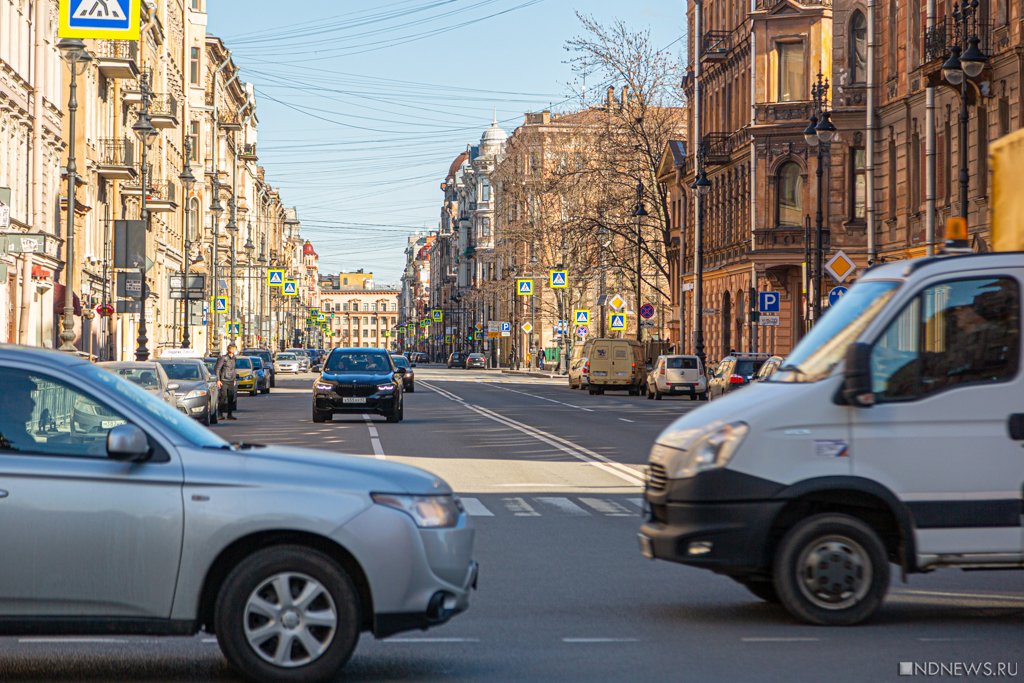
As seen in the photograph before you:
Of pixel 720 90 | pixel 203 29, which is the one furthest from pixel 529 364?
pixel 720 90

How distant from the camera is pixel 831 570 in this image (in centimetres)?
955

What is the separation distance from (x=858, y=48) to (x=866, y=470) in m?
51.1

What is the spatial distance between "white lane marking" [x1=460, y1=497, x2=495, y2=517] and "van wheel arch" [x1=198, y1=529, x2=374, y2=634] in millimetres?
8432

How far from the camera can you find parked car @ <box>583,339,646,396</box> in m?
63.0

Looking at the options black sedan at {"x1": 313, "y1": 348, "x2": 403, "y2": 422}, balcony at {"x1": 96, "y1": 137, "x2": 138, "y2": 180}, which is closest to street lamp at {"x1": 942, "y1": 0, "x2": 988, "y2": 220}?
black sedan at {"x1": 313, "y1": 348, "x2": 403, "y2": 422}

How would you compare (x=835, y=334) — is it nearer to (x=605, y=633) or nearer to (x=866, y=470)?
(x=866, y=470)

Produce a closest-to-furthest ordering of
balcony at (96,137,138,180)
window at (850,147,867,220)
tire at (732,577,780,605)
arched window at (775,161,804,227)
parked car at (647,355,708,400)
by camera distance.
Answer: tire at (732,577,780,605), parked car at (647,355,708,400), window at (850,147,867,220), balcony at (96,137,138,180), arched window at (775,161,804,227)

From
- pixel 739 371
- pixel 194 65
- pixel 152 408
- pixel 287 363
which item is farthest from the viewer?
pixel 194 65

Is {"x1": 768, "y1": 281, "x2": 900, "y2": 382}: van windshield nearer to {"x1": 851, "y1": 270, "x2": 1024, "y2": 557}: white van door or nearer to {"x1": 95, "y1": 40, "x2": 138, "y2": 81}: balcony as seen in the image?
{"x1": 851, "y1": 270, "x2": 1024, "y2": 557}: white van door

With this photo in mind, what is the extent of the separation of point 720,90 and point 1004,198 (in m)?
63.2

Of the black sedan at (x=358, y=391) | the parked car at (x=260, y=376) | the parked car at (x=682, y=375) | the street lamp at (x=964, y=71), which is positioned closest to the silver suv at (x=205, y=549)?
the street lamp at (x=964, y=71)

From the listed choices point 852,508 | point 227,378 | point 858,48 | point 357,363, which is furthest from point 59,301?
point 852,508

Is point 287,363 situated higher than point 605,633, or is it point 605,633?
point 287,363

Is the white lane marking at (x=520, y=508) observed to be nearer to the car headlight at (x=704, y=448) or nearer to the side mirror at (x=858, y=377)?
the car headlight at (x=704, y=448)
